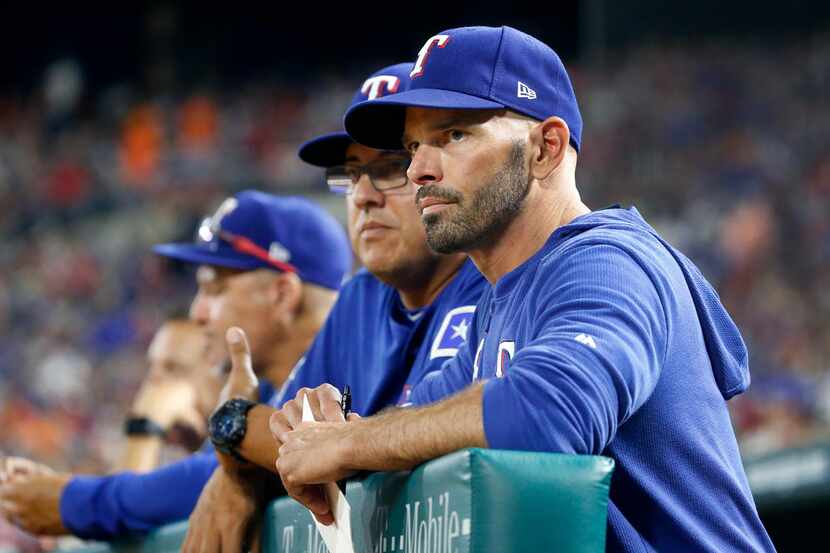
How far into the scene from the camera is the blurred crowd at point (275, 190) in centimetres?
919

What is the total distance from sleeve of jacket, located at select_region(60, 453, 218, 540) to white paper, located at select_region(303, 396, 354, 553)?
1.28 metres

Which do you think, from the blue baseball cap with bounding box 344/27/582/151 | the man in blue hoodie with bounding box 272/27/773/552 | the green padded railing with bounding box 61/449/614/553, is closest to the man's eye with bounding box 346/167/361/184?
the man in blue hoodie with bounding box 272/27/773/552

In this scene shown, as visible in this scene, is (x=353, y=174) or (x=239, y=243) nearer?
(x=353, y=174)

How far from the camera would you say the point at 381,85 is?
2957 millimetres

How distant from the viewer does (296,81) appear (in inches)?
689

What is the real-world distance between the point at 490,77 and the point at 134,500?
171 cm

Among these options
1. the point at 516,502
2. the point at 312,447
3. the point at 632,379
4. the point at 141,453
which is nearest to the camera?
the point at 516,502

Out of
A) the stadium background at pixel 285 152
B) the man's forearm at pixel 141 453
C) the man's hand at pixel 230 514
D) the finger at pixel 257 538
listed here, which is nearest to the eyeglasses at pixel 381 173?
the man's hand at pixel 230 514

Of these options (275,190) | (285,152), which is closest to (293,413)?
(275,190)

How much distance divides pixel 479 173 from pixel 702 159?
30.2ft

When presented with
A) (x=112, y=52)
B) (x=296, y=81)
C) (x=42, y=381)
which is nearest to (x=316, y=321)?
(x=42, y=381)

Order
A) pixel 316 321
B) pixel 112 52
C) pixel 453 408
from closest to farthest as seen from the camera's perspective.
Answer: pixel 453 408
pixel 316 321
pixel 112 52

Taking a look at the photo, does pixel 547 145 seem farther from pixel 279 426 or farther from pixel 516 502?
pixel 516 502

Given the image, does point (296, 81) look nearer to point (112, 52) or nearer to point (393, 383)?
point (112, 52)
